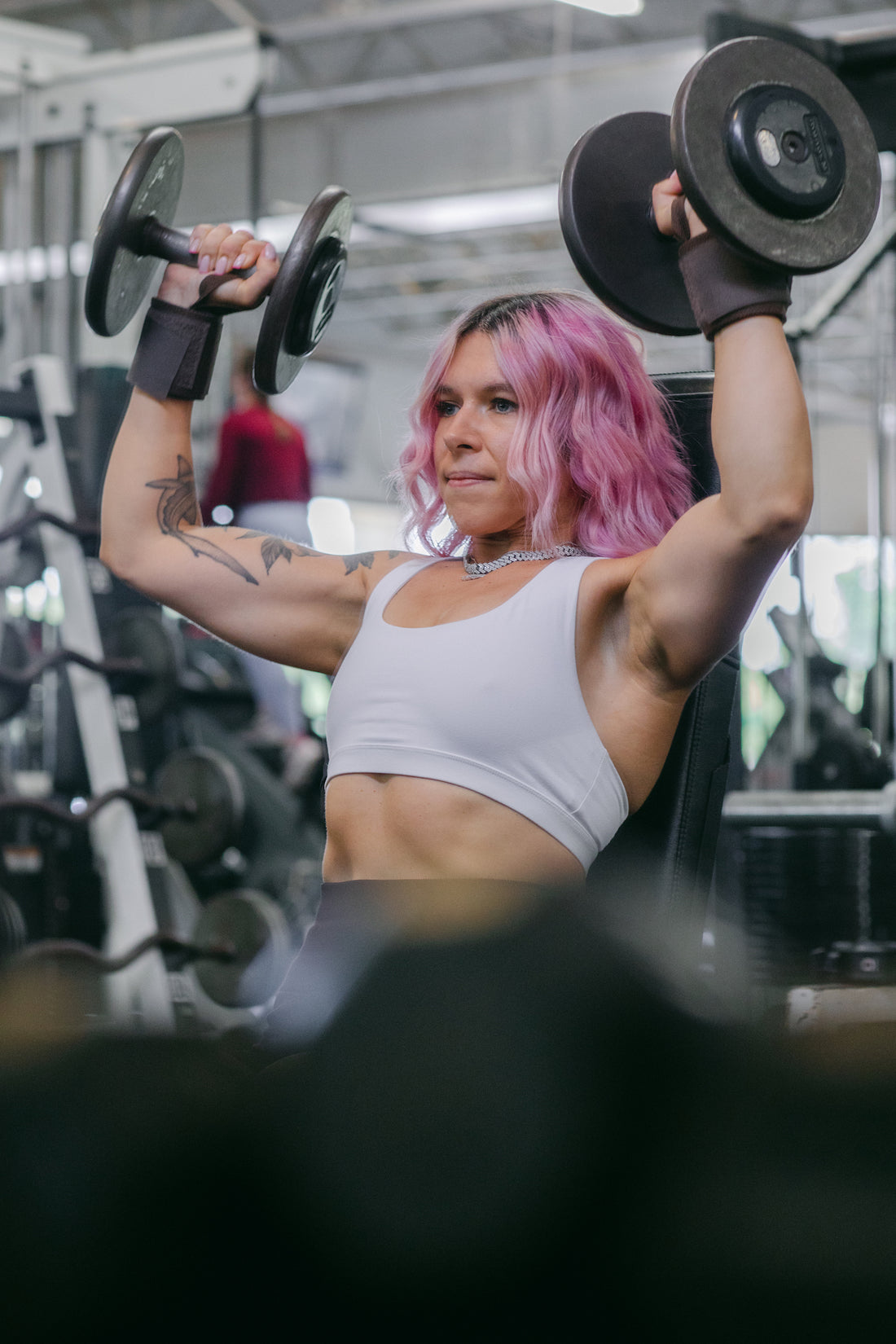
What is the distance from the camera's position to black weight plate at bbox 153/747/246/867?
3.21 metres

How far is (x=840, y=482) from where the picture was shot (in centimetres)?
1216

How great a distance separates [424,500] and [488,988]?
3.97ft

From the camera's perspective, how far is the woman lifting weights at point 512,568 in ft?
3.38

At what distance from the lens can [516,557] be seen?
4.42 ft

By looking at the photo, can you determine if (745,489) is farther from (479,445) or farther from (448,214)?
(448,214)

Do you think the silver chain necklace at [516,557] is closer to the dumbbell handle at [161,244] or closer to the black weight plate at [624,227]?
the black weight plate at [624,227]

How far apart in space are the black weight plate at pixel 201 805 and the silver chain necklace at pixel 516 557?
1952 millimetres

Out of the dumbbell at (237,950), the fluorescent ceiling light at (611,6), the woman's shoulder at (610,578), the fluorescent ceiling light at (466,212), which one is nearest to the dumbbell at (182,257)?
the woman's shoulder at (610,578)

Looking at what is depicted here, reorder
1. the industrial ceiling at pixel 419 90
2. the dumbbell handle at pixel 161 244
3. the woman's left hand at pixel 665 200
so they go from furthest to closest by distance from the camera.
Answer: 1. the industrial ceiling at pixel 419 90
2. the dumbbell handle at pixel 161 244
3. the woman's left hand at pixel 665 200

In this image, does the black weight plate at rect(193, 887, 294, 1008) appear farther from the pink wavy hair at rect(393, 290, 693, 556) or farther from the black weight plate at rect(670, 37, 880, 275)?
the black weight plate at rect(670, 37, 880, 275)

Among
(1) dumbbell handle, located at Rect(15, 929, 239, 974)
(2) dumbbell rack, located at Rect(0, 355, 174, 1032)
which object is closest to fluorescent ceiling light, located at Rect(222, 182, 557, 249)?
(2) dumbbell rack, located at Rect(0, 355, 174, 1032)

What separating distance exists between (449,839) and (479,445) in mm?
402

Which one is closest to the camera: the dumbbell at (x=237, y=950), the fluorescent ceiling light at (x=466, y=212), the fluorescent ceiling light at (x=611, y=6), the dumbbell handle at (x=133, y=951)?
the dumbbell handle at (x=133, y=951)

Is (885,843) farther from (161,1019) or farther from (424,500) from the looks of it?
(161,1019)
